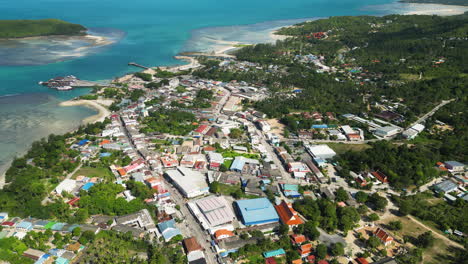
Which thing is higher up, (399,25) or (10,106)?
(399,25)

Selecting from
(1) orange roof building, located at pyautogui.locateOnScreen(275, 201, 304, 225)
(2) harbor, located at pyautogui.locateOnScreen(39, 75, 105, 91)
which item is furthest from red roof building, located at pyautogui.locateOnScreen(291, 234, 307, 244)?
(2) harbor, located at pyautogui.locateOnScreen(39, 75, 105, 91)

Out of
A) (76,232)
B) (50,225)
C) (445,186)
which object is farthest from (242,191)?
(445,186)

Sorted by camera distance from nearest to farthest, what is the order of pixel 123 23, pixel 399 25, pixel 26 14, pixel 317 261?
pixel 317 261 < pixel 399 25 < pixel 123 23 < pixel 26 14

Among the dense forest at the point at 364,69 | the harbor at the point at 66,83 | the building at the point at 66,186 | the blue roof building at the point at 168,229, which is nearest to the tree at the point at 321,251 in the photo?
the blue roof building at the point at 168,229

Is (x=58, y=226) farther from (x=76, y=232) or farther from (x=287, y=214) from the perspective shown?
(x=287, y=214)

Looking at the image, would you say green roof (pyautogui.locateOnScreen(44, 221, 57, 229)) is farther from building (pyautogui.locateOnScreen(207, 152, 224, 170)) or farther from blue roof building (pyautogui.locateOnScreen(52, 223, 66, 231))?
building (pyautogui.locateOnScreen(207, 152, 224, 170))

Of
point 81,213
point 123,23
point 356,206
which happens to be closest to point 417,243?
point 356,206

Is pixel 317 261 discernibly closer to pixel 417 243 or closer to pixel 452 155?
pixel 417 243

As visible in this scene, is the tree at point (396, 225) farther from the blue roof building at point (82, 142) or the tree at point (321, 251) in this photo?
the blue roof building at point (82, 142)
